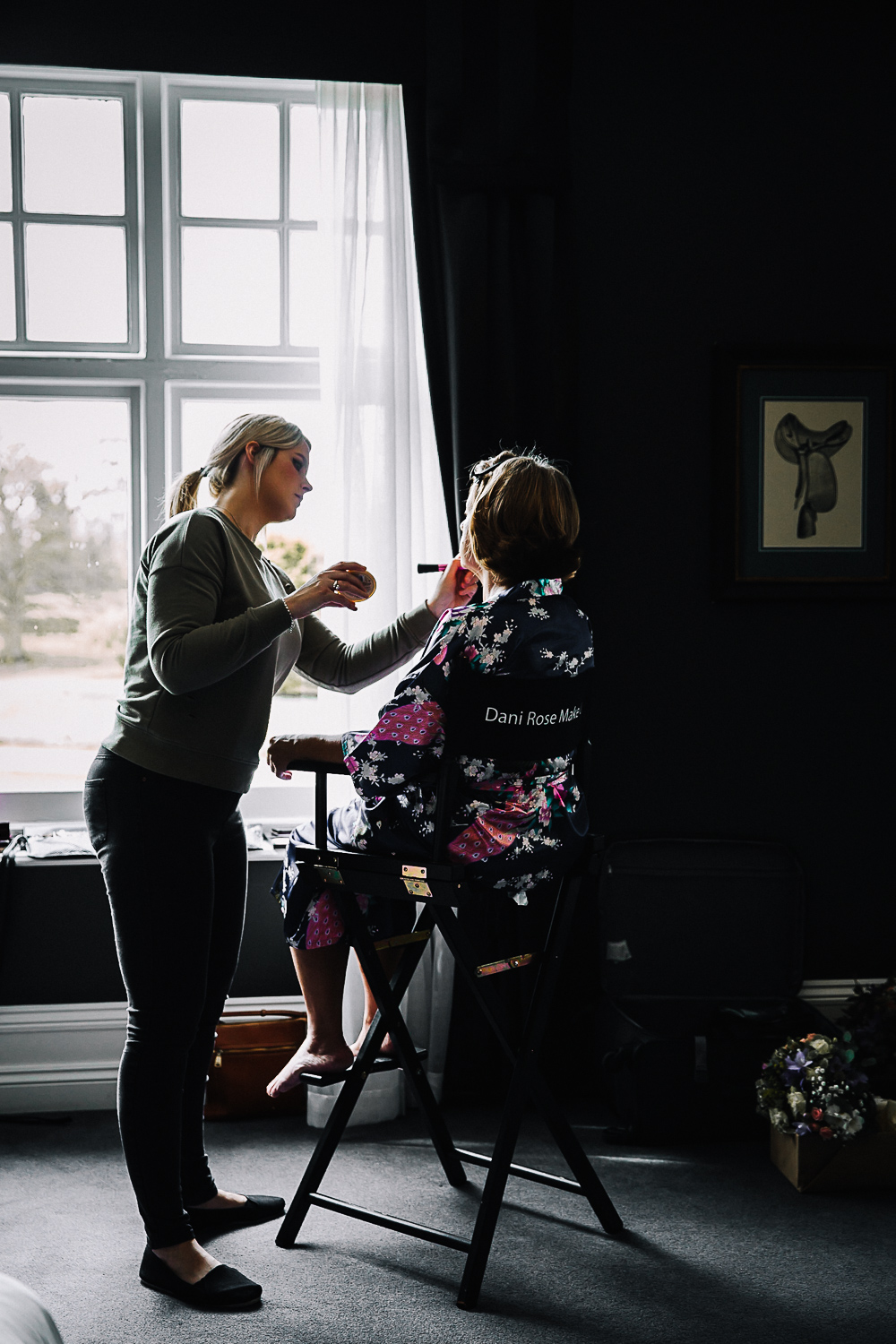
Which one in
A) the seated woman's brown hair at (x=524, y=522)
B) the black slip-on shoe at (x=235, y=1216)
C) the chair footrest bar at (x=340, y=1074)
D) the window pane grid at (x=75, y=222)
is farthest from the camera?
the window pane grid at (x=75, y=222)

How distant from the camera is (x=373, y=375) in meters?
3.05

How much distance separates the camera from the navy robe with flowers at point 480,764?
6.54ft

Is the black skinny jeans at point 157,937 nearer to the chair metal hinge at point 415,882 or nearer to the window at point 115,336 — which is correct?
the chair metal hinge at point 415,882

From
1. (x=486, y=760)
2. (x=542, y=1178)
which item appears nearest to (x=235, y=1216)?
(x=542, y=1178)

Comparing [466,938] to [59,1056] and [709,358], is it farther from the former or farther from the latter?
[709,358]

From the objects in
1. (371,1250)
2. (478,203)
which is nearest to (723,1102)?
(371,1250)

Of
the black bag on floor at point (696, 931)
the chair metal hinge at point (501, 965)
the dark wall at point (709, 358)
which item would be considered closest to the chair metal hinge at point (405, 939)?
the chair metal hinge at point (501, 965)

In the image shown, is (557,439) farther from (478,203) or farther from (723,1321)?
(723,1321)

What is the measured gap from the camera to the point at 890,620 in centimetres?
330

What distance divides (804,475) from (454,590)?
133 cm

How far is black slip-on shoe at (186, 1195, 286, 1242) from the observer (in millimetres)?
2326

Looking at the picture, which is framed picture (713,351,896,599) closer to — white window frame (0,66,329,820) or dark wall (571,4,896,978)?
dark wall (571,4,896,978)

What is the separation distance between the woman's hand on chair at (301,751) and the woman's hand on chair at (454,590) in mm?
484

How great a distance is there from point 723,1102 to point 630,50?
281cm
